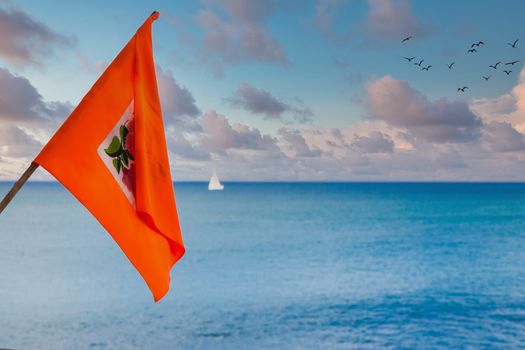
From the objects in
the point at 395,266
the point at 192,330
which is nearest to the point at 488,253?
the point at 395,266

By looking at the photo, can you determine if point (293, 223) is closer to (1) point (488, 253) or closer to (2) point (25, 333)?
(1) point (488, 253)

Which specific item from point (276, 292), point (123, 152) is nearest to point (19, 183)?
point (123, 152)

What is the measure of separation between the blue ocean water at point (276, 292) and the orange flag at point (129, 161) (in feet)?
67.1

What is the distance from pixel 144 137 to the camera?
12.5 feet

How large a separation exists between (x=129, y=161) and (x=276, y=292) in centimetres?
3244

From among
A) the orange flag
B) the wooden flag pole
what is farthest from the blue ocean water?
the wooden flag pole

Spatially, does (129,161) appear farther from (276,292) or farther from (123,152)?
(276,292)

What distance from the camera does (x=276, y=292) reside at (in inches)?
1388

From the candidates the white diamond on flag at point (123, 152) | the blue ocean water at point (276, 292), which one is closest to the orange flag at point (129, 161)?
the white diamond on flag at point (123, 152)

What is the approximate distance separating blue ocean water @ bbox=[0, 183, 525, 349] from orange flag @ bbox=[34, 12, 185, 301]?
20.4m

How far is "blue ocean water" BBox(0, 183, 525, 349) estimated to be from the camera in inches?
978

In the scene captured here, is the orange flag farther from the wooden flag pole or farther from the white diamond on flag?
the wooden flag pole

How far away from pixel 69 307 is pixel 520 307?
27017mm

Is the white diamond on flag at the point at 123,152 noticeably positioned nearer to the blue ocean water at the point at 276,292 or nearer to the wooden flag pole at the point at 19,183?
the wooden flag pole at the point at 19,183
